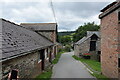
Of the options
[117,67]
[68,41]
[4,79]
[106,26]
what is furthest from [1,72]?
[68,41]

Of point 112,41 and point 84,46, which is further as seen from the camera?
point 84,46

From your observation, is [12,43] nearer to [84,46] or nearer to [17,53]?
[17,53]

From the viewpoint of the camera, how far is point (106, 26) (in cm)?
882

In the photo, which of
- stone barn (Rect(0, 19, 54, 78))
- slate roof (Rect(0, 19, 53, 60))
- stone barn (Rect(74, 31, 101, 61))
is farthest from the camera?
stone barn (Rect(74, 31, 101, 61))

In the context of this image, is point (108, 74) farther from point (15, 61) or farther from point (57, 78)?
point (15, 61)

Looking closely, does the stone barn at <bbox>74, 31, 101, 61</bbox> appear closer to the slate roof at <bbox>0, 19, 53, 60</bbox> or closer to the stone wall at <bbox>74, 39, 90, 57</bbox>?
the stone wall at <bbox>74, 39, 90, 57</bbox>

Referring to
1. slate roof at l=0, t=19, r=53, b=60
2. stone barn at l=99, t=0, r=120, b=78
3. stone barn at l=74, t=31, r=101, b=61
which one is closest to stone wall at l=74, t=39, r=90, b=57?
stone barn at l=74, t=31, r=101, b=61

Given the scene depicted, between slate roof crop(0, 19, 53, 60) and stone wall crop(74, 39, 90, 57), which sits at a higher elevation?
slate roof crop(0, 19, 53, 60)

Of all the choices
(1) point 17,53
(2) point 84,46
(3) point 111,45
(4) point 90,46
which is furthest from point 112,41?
(4) point 90,46

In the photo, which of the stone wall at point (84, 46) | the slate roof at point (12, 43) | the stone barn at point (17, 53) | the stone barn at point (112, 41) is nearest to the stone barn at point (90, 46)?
the stone wall at point (84, 46)

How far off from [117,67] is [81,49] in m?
15.0

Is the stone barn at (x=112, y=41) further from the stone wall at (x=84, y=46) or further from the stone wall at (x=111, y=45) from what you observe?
the stone wall at (x=84, y=46)

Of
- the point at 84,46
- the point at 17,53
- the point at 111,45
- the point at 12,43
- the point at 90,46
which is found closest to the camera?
the point at 17,53

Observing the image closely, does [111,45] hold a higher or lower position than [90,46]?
higher
